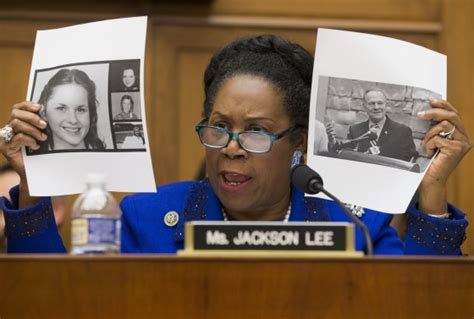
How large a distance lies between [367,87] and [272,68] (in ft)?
0.98

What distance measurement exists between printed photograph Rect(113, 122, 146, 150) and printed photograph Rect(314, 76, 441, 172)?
40cm

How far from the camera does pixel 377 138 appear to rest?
2.42 metres

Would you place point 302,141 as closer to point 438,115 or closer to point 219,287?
point 438,115

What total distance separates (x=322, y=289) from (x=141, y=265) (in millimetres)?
294

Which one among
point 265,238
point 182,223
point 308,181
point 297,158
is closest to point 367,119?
point 297,158

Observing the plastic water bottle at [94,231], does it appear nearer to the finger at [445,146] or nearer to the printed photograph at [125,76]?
the printed photograph at [125,76]

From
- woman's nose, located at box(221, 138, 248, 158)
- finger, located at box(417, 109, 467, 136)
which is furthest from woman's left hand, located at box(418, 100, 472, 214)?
woman's nose, located at box(221, 138, 248, 158)

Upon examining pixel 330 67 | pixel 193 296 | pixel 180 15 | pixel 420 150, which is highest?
pixel 180 15

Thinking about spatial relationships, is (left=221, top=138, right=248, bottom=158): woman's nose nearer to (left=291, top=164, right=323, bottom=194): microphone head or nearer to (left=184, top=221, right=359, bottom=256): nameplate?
(left=291, top=164, right=323, bottom=194): microphone head

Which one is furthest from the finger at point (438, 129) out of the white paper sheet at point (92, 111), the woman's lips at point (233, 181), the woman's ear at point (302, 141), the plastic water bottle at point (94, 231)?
the plastic water bottle at point (94, 231)

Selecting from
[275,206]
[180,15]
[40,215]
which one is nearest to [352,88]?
[275,206]

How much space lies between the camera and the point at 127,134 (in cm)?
234

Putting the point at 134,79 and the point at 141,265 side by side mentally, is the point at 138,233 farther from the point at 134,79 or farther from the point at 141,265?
the point at 141,265

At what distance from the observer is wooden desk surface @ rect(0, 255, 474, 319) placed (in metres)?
1.70
